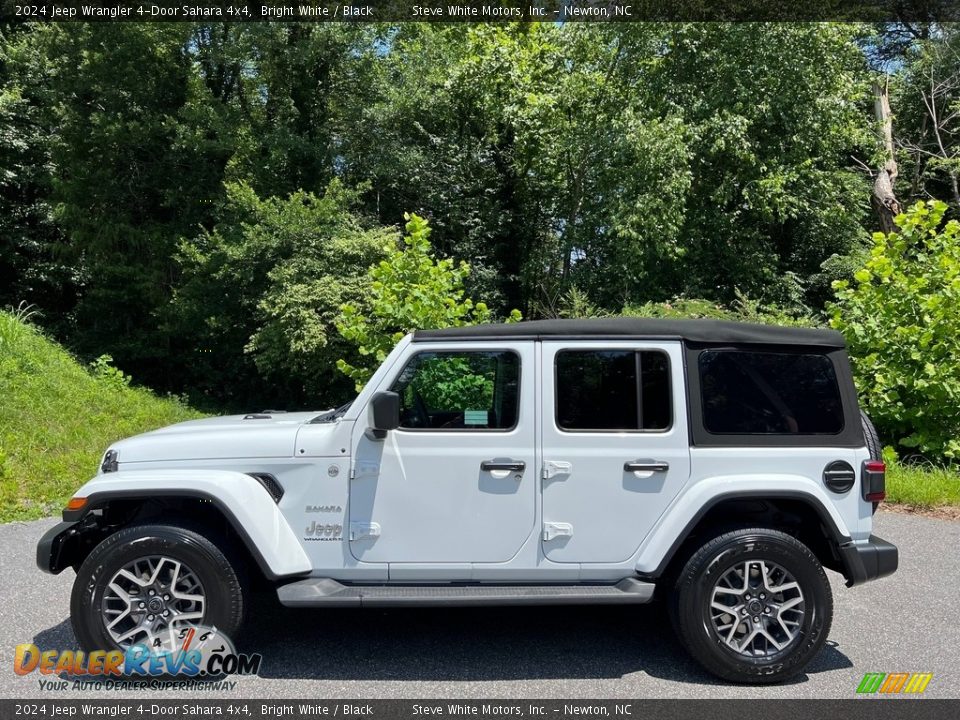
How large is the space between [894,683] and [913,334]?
630cm

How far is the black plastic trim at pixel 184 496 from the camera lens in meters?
4.27

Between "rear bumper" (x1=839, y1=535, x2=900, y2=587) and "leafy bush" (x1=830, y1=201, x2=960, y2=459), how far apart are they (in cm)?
580

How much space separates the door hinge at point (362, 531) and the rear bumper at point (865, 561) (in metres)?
2.53

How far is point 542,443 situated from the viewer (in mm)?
4461

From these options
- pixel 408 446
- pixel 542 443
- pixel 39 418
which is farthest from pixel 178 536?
pixel 39 418

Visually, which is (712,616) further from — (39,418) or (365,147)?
(365,147)

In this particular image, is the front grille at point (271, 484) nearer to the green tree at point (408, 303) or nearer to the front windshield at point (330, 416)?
the front windshield at point (330, 416)

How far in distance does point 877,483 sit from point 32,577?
233 inches

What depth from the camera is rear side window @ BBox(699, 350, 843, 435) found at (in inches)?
178

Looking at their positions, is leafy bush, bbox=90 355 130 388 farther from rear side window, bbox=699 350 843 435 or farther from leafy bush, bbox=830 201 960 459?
rear side window, bbox=699 350 843 435

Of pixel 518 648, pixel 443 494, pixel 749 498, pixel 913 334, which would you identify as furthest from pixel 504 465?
pixel 913 334

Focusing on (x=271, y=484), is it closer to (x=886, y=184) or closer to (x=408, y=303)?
(x=408, y=303)

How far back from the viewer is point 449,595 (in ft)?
14.1

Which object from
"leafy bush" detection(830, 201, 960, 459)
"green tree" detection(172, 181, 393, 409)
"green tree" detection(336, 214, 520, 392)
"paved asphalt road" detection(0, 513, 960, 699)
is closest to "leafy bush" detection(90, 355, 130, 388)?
"green tree" detection(172, 181, 393, 409)
